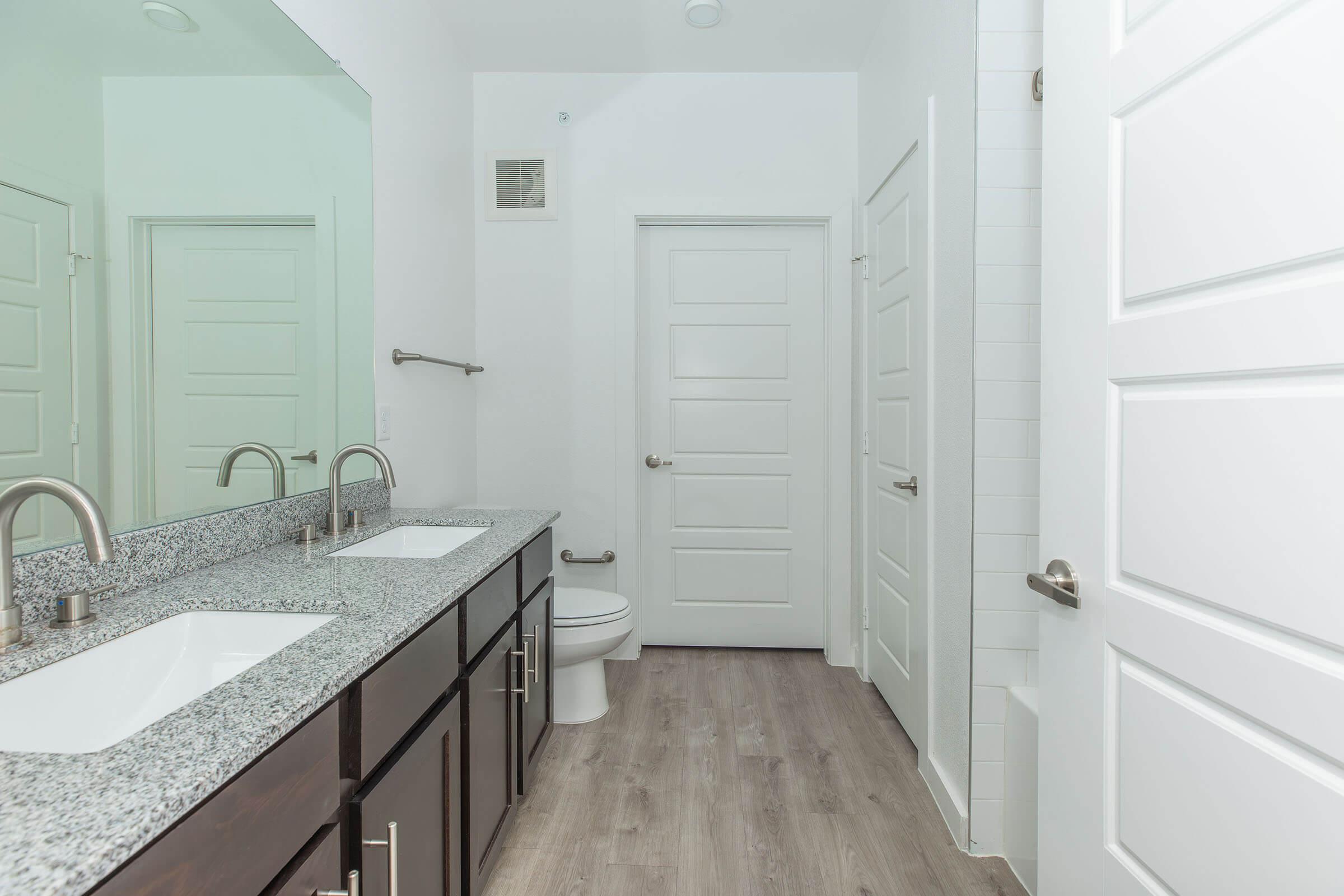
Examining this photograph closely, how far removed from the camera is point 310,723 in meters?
0.77

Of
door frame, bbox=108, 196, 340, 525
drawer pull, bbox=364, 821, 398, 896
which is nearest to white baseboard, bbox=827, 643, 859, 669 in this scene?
drawer pull, bbox=364, 821, 398, 896

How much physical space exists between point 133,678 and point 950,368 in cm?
179

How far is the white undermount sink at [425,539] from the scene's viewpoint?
183 cm

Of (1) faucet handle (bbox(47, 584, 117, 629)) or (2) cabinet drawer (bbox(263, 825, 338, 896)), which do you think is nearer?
(2) cabinet drawer (bbox(263, 825, 338, 896))

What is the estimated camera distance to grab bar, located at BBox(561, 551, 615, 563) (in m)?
3.02

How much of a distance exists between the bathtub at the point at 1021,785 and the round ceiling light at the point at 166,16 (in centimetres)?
220

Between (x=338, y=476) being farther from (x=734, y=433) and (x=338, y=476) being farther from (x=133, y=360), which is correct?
→ (x=734, y=433)

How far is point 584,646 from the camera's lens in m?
2.32

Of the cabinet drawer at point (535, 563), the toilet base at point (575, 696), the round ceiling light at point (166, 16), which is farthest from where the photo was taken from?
the toilet base at point (575, 696)

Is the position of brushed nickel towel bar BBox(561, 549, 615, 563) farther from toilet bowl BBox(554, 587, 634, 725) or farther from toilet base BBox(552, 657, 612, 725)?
toilet base BBox(552, 657, 612, 725)

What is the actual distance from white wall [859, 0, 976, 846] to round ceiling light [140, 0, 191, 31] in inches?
66.2

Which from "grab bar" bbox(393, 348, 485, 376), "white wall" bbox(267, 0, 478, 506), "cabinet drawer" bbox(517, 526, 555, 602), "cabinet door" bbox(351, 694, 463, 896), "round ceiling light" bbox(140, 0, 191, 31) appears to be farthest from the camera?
"grab bar" bbox(393, 348, 485, 376)

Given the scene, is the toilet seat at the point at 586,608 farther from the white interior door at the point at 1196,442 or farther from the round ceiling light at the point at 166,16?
the round ceiling light at the point at 166,16

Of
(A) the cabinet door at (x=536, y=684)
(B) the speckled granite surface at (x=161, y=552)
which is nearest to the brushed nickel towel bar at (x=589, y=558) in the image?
(A) the cabinet door at (x=536, y=684)
